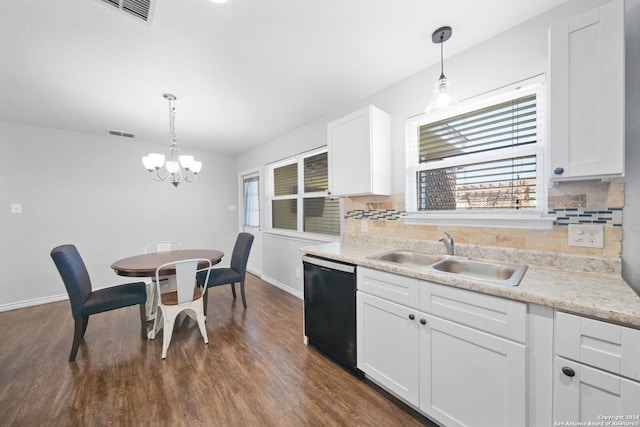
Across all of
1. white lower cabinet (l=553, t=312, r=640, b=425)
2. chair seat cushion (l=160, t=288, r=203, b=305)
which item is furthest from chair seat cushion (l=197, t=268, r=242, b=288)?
white lower cabinet (l=553, t=312, r=640, b=425)

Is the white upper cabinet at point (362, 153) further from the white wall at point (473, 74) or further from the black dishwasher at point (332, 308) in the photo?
the black dishwasher at point (332, 308)

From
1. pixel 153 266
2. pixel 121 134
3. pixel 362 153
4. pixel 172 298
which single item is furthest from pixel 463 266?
pixel 121 134

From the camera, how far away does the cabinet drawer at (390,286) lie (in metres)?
1.43

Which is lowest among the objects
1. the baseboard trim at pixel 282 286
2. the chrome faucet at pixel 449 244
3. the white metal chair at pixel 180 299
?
the baseboard trim at pixel 282 286

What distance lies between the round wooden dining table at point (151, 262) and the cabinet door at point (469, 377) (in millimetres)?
2245

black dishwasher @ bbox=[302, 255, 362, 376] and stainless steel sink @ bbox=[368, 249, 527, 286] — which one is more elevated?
stainless steel sink @ bbox=[368, 249, 527, 286]

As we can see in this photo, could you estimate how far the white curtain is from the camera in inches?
183

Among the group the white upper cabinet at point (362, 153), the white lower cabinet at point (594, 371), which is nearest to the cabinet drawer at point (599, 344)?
the white lower cabinet at point (594, 371)

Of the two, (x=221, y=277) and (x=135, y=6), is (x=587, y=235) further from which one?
(x=221, y=277)

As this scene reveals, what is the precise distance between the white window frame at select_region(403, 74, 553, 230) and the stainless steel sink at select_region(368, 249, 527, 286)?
27 cm

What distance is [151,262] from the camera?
2564mm

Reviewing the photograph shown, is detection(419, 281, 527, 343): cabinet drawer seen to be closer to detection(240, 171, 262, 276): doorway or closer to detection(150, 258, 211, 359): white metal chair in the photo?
detection(150, 258, 211, 359): white metal chair

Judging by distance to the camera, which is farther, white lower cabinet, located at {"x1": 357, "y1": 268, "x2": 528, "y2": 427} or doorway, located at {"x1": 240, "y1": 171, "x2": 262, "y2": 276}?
doorway, located at {"x1": 240, "y1": 171, "x2": 262, "y2": 276}

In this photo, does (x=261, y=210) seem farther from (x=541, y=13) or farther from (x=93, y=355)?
(x=541, y=13)
